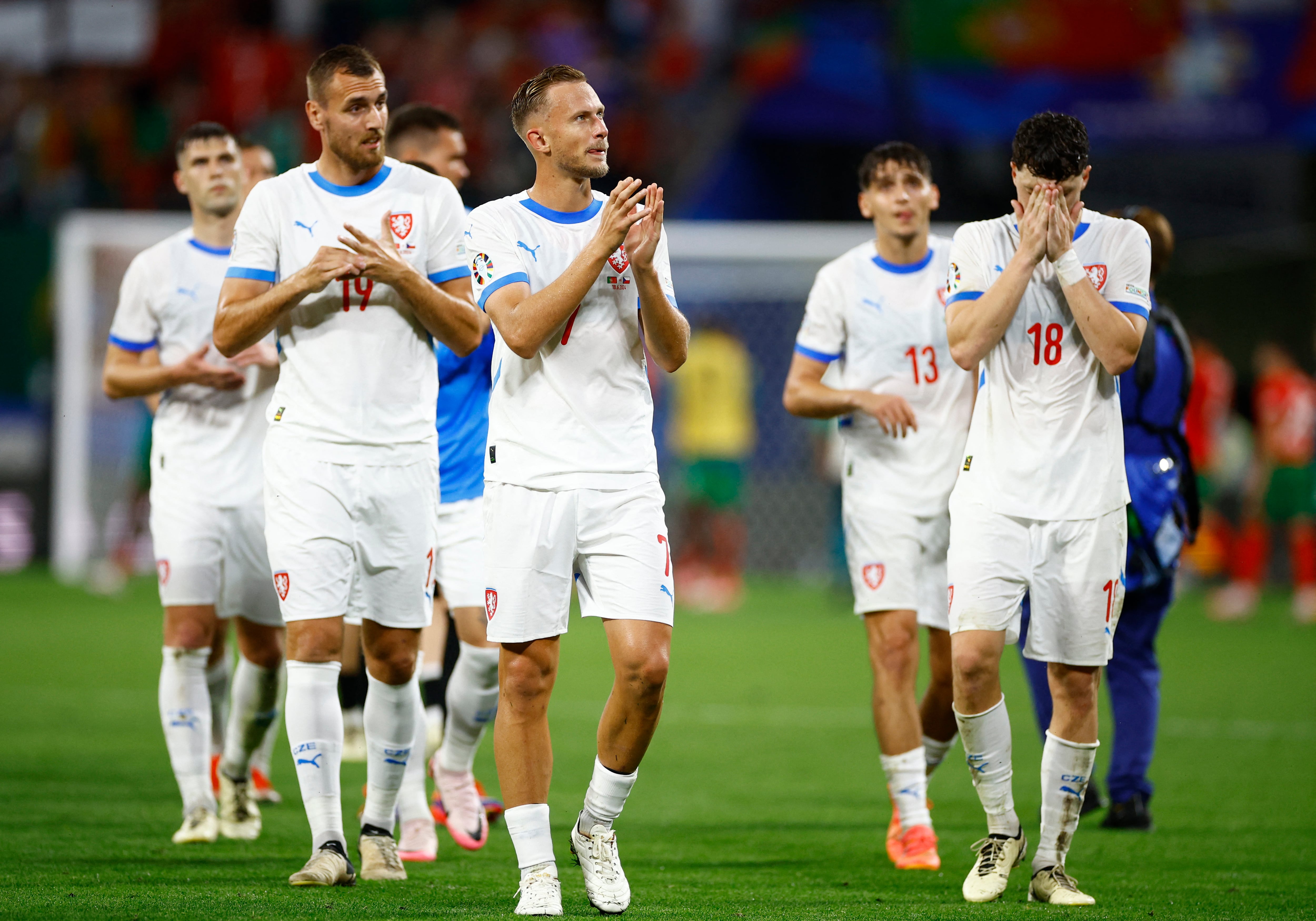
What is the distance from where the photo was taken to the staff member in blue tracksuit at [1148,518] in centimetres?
686

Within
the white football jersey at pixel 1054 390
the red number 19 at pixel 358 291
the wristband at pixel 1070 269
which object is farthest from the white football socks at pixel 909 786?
the red number 19 at pixel 358 291

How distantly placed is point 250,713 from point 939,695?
2771 millimetres

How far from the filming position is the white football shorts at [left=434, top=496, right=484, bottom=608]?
6.60m

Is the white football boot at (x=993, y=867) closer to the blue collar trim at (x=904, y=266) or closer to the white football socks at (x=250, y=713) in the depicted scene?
the blue collar trim at (x=904, y=266)

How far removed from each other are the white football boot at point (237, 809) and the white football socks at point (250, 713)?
0.03 metres

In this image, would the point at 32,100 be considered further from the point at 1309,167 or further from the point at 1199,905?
the point at 1199,905

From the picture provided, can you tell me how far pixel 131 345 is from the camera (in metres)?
6.68

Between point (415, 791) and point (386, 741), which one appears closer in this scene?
point (386, 741)

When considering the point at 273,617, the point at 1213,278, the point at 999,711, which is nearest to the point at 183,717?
the point at 273,617

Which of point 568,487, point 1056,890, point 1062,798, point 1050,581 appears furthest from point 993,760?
point 568,487

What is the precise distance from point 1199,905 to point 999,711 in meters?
0.88

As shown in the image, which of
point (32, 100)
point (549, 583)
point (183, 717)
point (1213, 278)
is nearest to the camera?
point (549, 583)

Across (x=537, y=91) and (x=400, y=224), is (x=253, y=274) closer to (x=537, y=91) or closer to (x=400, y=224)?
(x=400, y=224)

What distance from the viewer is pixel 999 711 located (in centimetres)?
541
